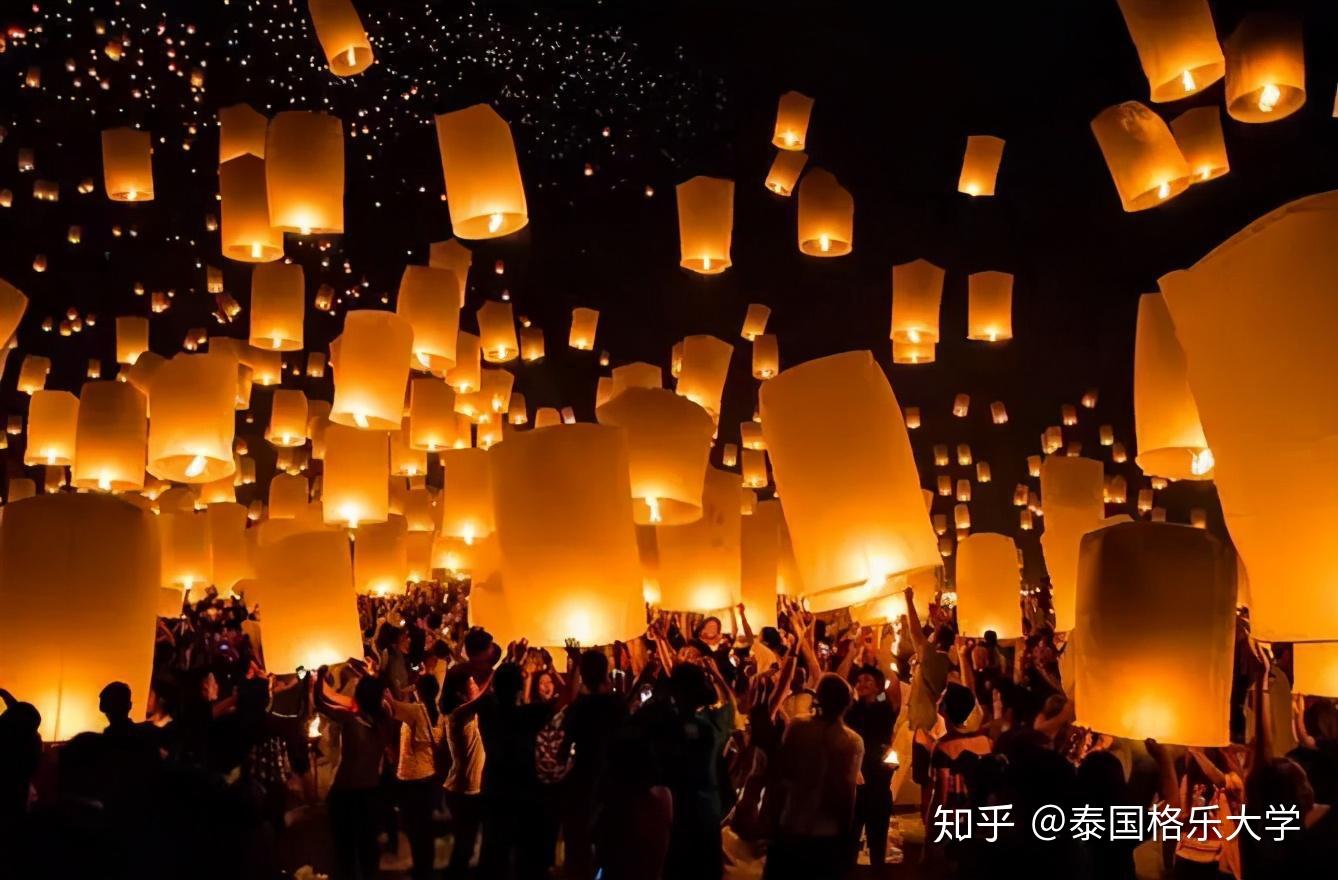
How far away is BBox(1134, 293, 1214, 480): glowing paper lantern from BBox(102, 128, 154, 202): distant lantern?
624 cm

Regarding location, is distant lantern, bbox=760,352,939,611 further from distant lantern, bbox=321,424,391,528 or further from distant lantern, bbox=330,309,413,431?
distant lantern, bbox=321,424,391,528

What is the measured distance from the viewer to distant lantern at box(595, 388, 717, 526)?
205 inches

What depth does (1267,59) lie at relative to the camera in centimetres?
506

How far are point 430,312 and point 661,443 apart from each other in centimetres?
253

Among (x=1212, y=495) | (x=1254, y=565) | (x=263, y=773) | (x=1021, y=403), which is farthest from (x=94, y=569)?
(x=1212, y=495)

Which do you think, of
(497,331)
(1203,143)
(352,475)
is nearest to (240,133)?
(352,475)

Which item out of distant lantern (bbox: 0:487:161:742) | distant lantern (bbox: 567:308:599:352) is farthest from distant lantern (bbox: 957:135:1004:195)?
distant lantern (bbox: 0:487:161:742)

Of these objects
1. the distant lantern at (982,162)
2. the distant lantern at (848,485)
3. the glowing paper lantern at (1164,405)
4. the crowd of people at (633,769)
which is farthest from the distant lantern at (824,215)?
the distant lantern at (848,485)

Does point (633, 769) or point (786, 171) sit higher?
point (786, 171)

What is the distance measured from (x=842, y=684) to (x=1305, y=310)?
1860 millimetres

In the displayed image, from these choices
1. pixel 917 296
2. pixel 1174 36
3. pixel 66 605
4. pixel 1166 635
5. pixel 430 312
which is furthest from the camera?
pixel 917 296

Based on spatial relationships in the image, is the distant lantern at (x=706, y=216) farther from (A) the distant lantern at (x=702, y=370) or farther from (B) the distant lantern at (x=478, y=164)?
(A) the distant lantern at (x=702, y=370)

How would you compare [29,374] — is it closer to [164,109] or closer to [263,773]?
[164,109]

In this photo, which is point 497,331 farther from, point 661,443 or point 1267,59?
point 1267,59
